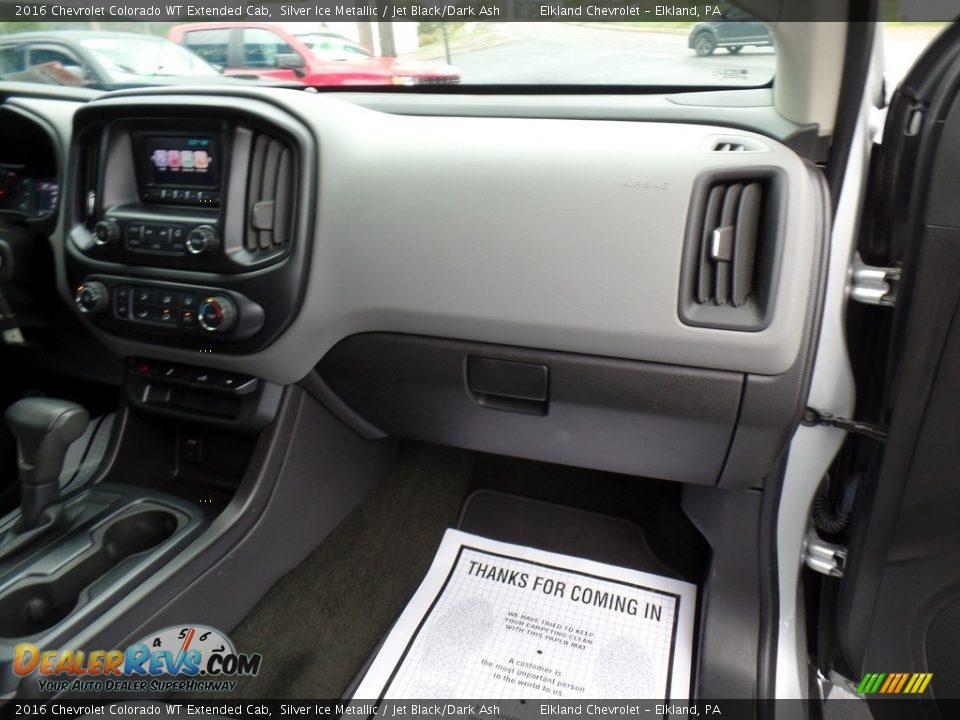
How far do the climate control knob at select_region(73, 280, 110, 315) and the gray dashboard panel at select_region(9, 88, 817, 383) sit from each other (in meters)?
0.26

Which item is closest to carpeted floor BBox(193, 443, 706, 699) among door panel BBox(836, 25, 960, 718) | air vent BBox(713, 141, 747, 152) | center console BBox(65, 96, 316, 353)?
door panel BBox(836, 25, 960, 718)

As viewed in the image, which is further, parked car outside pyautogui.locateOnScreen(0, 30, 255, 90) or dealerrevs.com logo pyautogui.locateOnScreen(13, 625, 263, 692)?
parked car outside pyautogui.locateOnScreen(0, 30, 255, 90)

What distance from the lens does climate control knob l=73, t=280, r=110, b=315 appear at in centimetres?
102

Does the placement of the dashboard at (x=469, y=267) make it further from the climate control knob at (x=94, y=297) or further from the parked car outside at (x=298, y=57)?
the parked car outside at (x=298, y=57)

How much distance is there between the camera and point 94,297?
1.01 metres

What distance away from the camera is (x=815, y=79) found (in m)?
0.80

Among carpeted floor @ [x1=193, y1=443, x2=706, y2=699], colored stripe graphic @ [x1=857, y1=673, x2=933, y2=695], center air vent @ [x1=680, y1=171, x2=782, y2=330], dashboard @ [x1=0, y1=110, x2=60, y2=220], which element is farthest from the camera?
dashboard @ [x1=0, y1=110, x2=60, y2=220]

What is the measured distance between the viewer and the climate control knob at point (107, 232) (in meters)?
0.99

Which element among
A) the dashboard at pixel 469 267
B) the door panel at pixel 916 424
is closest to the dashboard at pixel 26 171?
the dashboard at pixel 469 267

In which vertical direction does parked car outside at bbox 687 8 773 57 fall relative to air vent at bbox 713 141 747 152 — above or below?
above

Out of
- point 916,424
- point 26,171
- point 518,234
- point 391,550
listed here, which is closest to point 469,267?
point 518,234

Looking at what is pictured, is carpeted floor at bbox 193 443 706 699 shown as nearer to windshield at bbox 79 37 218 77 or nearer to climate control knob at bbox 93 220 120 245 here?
climate control knob at bbox 93 220 120 245

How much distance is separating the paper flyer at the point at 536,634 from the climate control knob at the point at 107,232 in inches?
30.9

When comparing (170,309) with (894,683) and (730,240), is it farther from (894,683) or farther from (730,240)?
(894,683)
